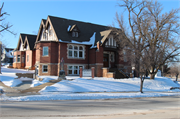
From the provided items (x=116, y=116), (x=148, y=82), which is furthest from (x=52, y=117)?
(x=148, y=82)

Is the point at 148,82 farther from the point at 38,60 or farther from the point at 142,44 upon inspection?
the point at 38,60

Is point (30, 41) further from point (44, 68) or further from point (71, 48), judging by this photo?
point (71, 48)

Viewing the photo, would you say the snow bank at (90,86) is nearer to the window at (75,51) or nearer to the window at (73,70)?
the window at (73,70)

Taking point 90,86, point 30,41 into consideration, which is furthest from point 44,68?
point 30,41

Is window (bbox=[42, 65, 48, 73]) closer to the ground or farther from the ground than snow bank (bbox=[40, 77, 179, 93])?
farther from the ground

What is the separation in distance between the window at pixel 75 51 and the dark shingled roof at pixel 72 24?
1.19 metres

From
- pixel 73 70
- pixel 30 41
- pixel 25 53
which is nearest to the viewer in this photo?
pixel 73 70

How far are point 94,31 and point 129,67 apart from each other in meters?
9.82

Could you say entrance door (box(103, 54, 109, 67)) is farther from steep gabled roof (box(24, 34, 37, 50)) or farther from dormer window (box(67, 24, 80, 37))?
steep gabled roof (box(24, 34, 37, 50))

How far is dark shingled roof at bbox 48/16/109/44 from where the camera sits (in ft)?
88.3

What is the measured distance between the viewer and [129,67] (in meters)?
32.7

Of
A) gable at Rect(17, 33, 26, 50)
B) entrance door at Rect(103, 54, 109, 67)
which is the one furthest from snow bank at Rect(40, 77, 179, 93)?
gable at Rect(17, 33, 26, 50)

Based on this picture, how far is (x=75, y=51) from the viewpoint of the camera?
27500 millimetres

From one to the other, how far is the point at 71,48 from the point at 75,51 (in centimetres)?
89
